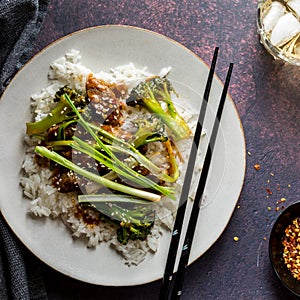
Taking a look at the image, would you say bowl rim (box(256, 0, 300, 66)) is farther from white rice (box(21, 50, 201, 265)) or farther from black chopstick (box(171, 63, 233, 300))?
white rice (box(21, 50, 201, 265))

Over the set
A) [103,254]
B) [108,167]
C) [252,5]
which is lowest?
[103,254]

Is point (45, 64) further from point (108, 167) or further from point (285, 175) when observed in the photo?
point (285, 175)

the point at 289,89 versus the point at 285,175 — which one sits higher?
the point at 289,89

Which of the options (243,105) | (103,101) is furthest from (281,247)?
(103,101)

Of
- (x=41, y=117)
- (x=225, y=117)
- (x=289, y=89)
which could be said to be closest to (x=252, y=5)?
(x=289, y=89)

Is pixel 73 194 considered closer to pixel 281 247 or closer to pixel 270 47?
pixel 281 247
